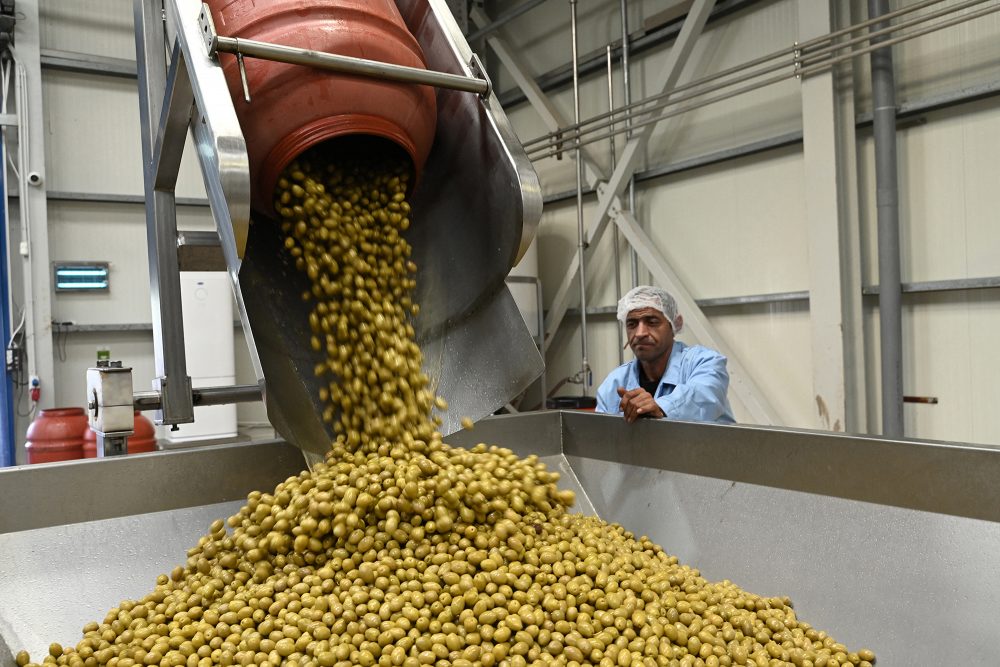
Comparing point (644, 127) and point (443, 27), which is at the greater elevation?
point (644, 127)

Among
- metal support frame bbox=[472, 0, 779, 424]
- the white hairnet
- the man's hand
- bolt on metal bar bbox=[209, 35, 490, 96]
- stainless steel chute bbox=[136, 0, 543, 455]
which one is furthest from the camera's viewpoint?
metal support frame bbox=[472, 0, 779, 424]

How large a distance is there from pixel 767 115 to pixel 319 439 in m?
3.02

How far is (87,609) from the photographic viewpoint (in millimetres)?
1388

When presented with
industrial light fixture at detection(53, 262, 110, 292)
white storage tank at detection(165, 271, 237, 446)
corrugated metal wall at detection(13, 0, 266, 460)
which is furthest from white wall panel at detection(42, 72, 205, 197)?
white storage tank at detection(165, 271, 237, 446)

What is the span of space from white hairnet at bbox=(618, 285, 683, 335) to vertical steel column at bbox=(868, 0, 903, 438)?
96cm

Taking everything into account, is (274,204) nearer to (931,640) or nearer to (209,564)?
(209,564)

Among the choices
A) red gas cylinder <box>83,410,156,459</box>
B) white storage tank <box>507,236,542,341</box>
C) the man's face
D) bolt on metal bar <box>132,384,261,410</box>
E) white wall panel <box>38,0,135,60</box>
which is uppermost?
white wall panel <box>38,0,135,60</box>

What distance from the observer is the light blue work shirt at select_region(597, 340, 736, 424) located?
2494 millimetres

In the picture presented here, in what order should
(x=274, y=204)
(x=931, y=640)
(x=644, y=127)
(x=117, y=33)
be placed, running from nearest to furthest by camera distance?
(x=931, y=640)
(x=274, y=204)
(x=644, y=127)
(x=117, y=33)

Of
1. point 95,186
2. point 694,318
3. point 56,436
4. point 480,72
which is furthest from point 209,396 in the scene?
point 95,186

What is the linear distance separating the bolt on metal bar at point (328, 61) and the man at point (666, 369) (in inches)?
56.5

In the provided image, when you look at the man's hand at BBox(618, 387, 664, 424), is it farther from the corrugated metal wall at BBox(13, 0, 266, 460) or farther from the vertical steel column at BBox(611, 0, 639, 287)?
the corrugated metal wall at BBox(13, 0, 266, 460)

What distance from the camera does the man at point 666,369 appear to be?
98.7 inches

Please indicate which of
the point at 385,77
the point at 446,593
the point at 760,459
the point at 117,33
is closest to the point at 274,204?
the point at 385,77
